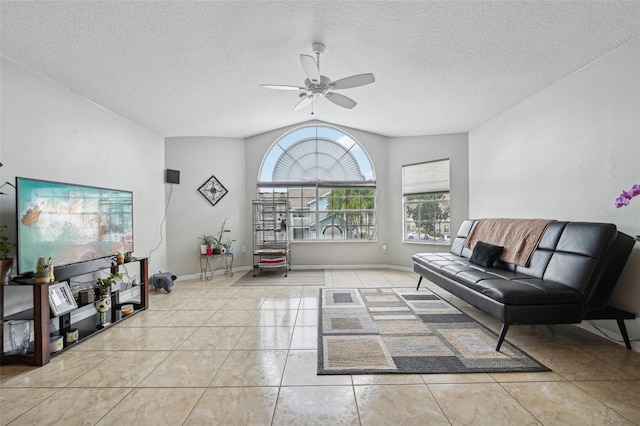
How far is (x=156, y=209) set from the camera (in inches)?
190

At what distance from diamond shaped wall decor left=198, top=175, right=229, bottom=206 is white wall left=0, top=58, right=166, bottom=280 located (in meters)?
0.84

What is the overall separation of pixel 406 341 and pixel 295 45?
2.99 metres

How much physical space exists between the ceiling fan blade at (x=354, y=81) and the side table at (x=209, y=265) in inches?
148

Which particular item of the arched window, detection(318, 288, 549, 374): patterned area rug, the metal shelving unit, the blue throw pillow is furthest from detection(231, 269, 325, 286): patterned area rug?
the blue throw pillow

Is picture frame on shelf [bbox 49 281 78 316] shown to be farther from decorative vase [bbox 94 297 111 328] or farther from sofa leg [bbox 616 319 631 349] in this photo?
sofa leg [bbox 616 319 631 349]

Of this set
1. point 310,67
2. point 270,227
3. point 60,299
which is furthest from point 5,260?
point 270,227

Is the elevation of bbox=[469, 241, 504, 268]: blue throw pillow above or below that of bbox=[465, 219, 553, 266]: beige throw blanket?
below

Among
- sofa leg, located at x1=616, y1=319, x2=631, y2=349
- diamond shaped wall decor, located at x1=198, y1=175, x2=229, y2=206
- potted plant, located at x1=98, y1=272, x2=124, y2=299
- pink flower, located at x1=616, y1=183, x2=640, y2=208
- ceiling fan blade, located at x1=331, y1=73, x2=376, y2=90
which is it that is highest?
ceiling fan blade, located at x1=331, y1=73, x2=376, y2=90

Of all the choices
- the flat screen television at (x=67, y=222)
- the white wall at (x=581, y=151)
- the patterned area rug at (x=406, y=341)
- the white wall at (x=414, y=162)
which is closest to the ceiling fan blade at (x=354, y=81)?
the white wall at (x=581, y=151)

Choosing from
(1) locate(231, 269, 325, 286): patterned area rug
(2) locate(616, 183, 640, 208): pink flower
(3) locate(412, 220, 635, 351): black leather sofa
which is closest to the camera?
(2) locate(616, 183, 640, 208): pink flower

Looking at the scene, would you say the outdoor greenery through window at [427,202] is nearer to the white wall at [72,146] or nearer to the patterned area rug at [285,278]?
the patterned area rug at [285,278]

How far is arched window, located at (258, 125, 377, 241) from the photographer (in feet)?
19.8

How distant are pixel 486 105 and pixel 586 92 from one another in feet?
4.05

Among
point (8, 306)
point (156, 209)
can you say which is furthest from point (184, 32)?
point (156, 209)
